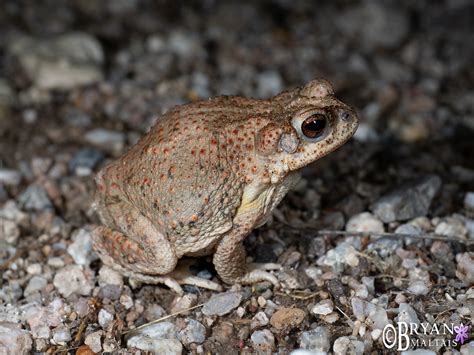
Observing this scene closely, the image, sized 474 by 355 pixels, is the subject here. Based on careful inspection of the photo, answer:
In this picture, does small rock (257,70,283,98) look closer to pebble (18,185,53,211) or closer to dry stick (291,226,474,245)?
dry stick (291,226,474,245)

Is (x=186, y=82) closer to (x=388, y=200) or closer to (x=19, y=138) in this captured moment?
(x=19, y=138)

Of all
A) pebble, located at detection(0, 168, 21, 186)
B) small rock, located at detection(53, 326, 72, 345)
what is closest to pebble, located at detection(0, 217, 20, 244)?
pebble, located at detection(0, 168, 21, 186)

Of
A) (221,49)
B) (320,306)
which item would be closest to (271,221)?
(320,306)

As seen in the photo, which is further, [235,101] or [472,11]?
[472,11]

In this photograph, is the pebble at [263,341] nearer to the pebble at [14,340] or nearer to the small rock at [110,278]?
the small rock at [110,278]

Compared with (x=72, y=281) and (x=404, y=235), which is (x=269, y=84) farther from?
(x=72, y=281)

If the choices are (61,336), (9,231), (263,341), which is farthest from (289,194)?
(9,231)

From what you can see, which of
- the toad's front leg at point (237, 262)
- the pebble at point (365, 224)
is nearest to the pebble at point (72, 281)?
the toad's front leg at point (237, 262)
